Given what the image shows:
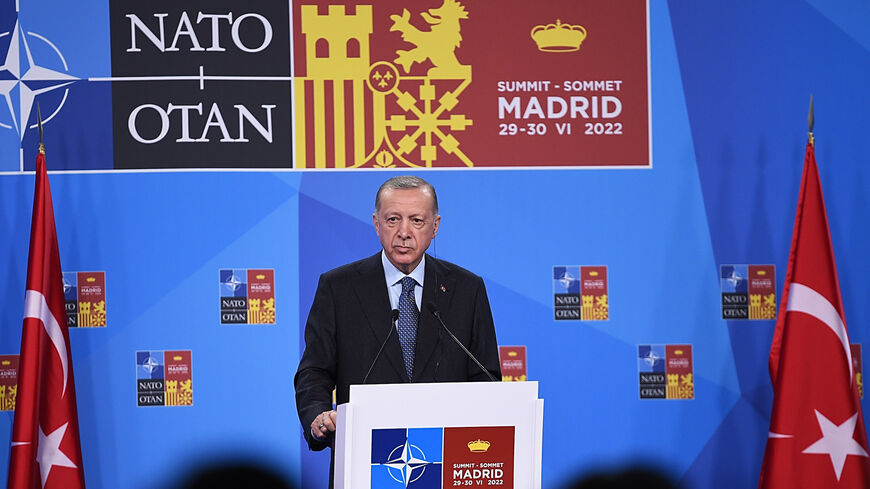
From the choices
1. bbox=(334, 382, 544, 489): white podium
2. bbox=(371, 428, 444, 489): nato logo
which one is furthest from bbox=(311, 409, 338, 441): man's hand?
bbox=(371, 428, 444, 489): nato logo

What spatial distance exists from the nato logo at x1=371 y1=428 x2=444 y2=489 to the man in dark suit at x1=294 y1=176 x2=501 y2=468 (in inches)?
21.3

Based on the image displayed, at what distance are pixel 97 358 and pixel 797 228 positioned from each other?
3.20 m

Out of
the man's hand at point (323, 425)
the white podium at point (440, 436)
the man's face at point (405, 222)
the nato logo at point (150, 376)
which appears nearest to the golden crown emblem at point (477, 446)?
the white podium at point (440, 436)

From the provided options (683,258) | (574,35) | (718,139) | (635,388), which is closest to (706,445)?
(635,388)

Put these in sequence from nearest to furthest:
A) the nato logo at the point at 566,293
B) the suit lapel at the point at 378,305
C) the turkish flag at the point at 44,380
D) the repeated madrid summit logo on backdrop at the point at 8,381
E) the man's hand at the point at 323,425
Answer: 1. the man's hand at the point at 323,425
2. the suit lapel at the point at 378,305
3. the turkish flag at the point at 44,380
4. the repeated madrid summit logo on backdrop at the point at 8,381
5. the nato logo at the point at 566,293

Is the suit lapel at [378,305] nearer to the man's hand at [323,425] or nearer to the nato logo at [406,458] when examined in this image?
the man's hand at [323,425]

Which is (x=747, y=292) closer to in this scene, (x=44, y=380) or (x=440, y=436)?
(x=440, y=436)

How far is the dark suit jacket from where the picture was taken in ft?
8.39

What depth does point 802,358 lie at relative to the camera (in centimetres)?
386

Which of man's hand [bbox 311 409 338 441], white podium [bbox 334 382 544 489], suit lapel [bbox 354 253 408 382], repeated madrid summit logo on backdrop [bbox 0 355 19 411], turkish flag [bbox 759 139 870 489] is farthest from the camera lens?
repeated madrid summit logo on backdrop [bbox 0 355 19 411]

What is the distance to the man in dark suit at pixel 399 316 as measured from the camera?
256 centimetres

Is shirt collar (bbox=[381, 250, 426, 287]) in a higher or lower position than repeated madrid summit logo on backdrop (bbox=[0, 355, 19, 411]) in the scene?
higher

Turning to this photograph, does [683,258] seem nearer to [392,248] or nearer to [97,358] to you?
[392,248]

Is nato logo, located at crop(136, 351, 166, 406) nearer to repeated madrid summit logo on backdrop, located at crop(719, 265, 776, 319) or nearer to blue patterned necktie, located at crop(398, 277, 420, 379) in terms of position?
blue patterned necktie, located at crop(398, 277, 420, 379)
